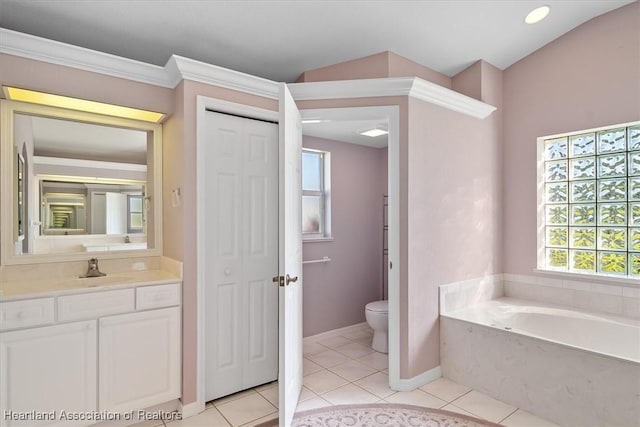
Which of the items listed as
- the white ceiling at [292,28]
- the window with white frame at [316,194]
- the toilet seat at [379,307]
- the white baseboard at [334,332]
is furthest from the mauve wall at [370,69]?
the white baseboard at [334,332]

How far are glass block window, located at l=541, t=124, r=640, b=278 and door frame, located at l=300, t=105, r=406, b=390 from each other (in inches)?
63.0

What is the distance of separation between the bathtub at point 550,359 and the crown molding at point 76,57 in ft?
9.16

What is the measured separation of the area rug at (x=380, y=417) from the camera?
2.10 meters

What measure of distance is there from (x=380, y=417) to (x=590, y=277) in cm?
207

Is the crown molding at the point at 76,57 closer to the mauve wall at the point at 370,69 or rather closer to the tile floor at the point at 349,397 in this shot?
the mauve wall at the point at 370,69

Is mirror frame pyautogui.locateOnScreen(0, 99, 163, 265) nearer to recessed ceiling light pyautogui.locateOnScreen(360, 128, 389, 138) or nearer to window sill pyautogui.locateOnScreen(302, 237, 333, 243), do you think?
window sill pyautogui.locateOnScreen(302, 237, 333, 243)

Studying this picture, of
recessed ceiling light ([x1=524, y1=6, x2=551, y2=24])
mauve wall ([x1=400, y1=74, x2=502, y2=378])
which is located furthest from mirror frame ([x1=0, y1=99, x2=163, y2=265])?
recessed ceiling light ([x1=524, y1=6, x2=551, y2=24])

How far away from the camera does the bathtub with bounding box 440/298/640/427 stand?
75.2 inches

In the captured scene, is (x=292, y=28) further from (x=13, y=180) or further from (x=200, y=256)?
(x=13, y=180)

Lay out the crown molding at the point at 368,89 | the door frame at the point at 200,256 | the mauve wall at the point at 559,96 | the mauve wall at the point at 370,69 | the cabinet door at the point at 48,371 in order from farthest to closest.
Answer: the mauve wall at the point at 370,69 → the mauve wall at the point at 559,96 → the crown molding at the point at 368,89 → the door frame at the point at 200,256 → the cabinet door at the point at 48,371

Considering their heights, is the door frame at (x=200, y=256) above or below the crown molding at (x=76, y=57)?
below

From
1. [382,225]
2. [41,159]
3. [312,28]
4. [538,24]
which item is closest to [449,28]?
[538,24]

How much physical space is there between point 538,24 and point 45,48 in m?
3.44

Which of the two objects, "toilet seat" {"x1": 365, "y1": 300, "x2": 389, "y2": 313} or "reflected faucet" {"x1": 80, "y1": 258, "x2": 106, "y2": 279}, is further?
"toilet seat" {"x1": 365, "y1": 300, "x2": 389, "y2": 313}
